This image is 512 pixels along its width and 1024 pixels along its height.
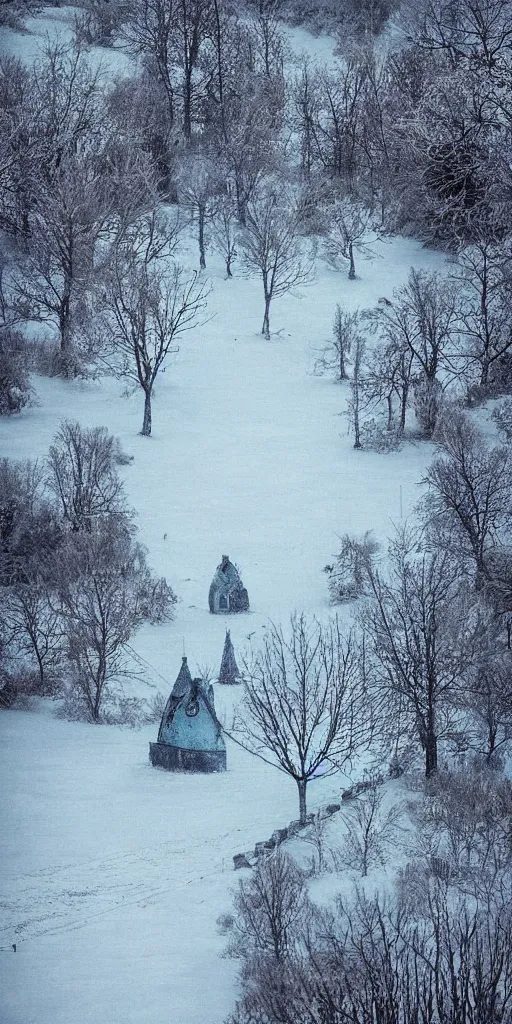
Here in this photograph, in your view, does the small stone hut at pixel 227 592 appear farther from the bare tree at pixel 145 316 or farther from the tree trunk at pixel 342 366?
the tree trunk at pixel 342 366

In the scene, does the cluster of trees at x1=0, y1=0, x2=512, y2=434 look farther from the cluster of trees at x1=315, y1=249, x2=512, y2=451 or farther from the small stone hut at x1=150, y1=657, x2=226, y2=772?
the small stone hut at x1=150, y1=657, x2=226, y2=772

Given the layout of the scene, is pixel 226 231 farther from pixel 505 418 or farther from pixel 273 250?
pixel 505 418

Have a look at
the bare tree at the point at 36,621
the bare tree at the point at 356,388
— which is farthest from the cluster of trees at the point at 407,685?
the bare tree at the point at 356,388

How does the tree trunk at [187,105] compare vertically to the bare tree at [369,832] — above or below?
above

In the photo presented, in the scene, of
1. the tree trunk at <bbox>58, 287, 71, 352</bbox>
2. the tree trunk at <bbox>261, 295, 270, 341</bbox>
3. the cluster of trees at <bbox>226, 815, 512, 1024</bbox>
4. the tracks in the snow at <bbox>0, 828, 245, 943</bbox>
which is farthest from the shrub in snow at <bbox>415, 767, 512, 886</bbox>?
the tree trunk at <bbox>261, 295, 270, 341</bbox>

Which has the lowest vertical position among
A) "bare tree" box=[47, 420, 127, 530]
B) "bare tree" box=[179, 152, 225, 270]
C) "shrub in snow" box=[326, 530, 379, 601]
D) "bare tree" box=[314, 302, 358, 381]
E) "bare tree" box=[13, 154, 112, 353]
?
"shrub in snow" box=[326, 530, 379, 601]

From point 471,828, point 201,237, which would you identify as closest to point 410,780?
point 471,828

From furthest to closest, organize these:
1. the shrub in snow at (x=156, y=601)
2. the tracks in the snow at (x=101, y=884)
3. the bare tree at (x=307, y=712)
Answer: the shrub in snow at (x=156, y=601)
the bare tree at (x=307, y=712)
the tracks in the snow at (x=101, y=884)
